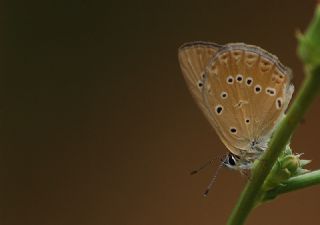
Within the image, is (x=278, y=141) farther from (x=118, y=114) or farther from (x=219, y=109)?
(x=118, y=114)

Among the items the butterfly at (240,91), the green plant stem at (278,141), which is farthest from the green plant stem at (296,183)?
the butterfly at (240,91)

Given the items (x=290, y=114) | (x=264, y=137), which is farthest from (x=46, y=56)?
(x=290, y=114)

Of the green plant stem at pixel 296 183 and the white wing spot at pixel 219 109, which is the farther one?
the white wing spot at pixel 219 109

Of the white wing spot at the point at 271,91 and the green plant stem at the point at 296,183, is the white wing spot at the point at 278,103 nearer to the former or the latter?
the white wing spot at the point at 271,91

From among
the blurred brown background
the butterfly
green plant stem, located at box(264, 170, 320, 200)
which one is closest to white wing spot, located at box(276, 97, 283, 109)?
the butterfly

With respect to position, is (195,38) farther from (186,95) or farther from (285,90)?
(285,90)

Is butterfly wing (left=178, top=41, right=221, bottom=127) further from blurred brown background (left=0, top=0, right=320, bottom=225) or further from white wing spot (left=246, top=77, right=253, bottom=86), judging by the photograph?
blurred brown background (left=0, top=0, right=320, bottom=225)
